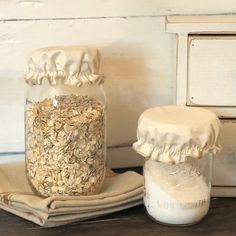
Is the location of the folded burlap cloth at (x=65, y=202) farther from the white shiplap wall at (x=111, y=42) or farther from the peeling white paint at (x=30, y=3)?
the peeling white paint at (x=30, y=3)

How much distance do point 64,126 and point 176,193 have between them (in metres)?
0.16

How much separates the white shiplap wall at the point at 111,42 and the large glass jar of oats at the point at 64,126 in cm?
12

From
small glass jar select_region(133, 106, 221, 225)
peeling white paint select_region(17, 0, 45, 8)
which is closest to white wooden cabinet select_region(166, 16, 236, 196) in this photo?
small glass jar select_region(133, 106, 221, 225)

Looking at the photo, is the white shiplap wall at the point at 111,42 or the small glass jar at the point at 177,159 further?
the white shiplap wall at the point at 111,42

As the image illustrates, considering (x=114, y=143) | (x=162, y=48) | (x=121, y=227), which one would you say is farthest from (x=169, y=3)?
(x=121, y=227)

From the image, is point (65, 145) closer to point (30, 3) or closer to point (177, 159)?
point (177, 159)

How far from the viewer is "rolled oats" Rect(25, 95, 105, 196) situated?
66 centimetres

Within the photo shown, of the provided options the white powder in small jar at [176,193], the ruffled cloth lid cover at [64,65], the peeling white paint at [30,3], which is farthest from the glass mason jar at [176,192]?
the peeling white paint at [30,3]

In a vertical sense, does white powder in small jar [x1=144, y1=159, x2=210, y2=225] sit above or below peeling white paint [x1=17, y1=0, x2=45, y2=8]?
below

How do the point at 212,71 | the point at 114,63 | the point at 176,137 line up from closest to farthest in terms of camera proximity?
1. the point at 176,137
2. the point at 212,71
3. the point at 114,63

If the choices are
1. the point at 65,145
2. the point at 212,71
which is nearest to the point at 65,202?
the point at 65,145

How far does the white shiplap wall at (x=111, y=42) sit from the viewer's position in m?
0.79

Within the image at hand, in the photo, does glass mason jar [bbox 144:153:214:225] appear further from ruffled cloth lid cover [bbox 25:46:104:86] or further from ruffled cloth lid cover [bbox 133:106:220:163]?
ruffled cloth lid cover [bbox 25:46:104:86]

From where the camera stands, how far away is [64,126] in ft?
2.15
